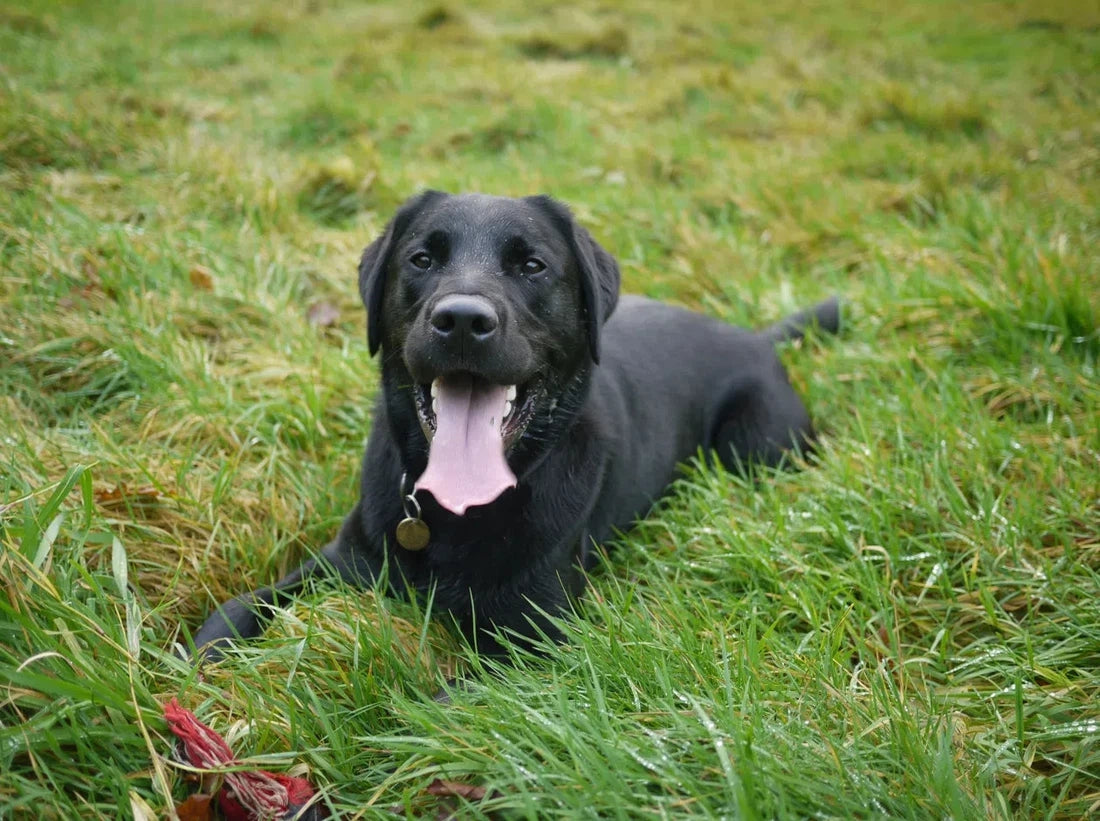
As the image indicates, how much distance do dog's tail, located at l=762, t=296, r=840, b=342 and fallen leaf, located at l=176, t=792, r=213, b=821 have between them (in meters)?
2.99

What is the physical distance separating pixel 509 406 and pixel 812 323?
80.9 inches

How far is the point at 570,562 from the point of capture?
94.9 inches

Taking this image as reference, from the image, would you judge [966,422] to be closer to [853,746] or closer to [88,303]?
[853,746]

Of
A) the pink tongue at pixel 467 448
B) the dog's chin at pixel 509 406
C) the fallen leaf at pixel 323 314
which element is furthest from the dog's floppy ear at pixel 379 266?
the fallen leaf at pixel 323 314

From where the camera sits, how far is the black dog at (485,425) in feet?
7.02

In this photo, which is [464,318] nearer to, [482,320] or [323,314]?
[482,320]

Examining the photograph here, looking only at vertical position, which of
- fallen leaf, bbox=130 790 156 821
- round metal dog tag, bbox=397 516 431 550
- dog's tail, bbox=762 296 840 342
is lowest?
fallen leaf, bbox=130 790 156 821

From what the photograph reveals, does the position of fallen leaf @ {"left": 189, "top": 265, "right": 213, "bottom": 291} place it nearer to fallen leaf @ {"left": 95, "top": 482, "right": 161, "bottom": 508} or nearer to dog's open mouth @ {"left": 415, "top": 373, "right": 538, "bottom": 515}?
fallen leaf @ {"left": 95, "top": 482, "right": 161, "bottom": 508}

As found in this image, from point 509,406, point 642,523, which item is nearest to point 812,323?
point 642,523

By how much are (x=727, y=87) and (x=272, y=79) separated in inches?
178

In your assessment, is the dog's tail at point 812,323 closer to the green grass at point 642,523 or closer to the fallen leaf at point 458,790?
the green grass at point 642,523

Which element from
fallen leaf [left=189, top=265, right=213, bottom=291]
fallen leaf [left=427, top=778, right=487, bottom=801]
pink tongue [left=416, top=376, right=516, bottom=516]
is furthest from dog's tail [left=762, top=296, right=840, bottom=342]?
fallen leaf [left=427, top=778, right=487, bottom=801]

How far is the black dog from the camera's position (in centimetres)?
214

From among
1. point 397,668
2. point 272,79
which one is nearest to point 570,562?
point 397,668
